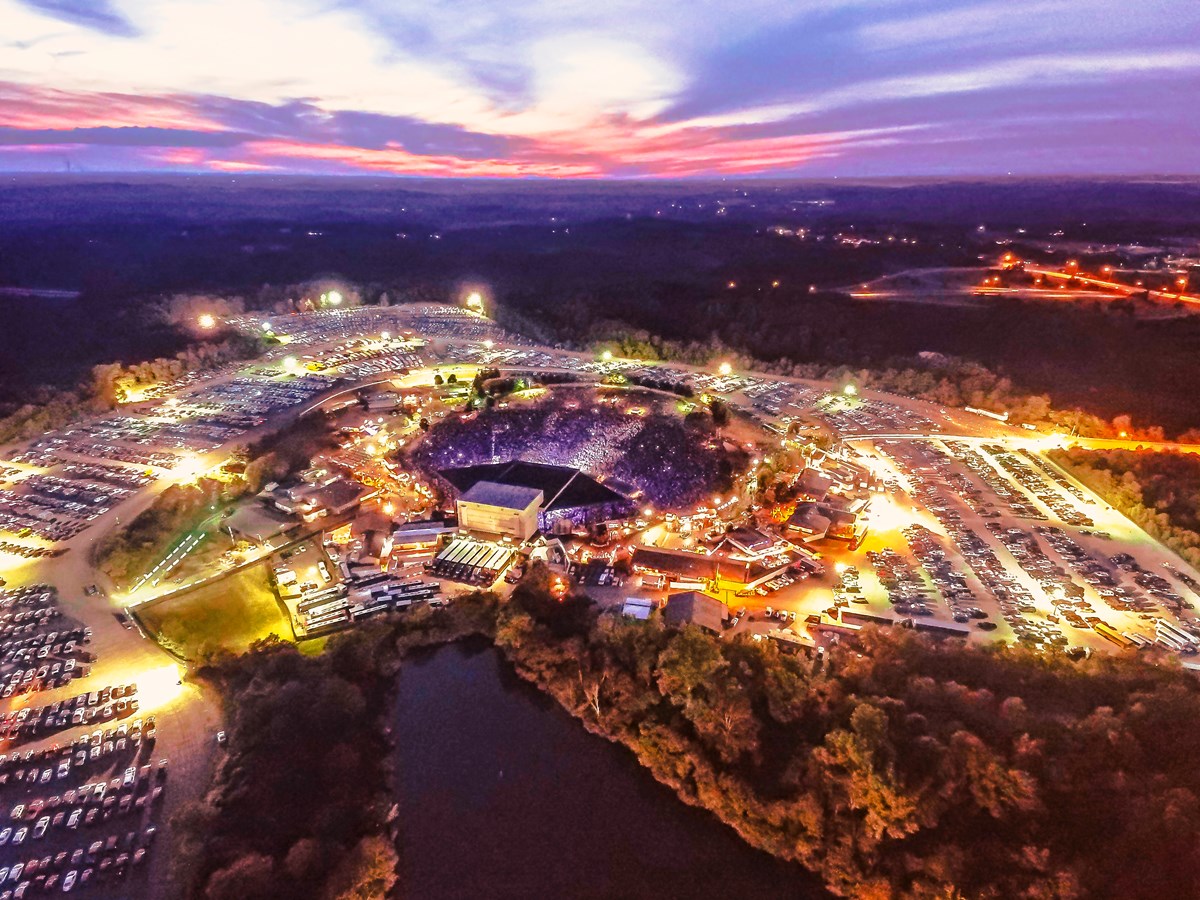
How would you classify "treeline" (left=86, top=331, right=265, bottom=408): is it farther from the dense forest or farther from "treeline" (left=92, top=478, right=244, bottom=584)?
the dense forest

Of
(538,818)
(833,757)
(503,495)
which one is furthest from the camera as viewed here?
(503,495)

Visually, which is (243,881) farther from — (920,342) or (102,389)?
(920,342)

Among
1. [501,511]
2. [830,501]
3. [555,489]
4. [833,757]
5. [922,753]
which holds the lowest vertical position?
[555,489]

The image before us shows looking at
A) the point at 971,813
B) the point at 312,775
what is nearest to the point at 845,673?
the point at 971,813

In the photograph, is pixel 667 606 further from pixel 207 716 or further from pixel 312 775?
pixel 207 716

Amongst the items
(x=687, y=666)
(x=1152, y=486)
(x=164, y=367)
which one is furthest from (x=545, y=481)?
(x=164, y=367)
